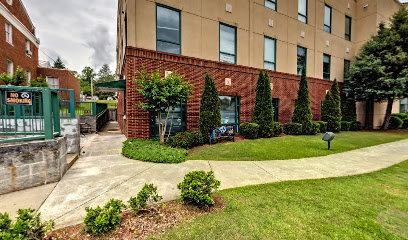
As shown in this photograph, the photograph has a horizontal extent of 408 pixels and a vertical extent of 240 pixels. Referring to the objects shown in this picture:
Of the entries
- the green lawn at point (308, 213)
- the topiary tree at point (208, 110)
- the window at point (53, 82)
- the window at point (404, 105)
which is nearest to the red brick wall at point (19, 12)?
the window at point (53, 82)

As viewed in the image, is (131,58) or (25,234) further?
(131,58)

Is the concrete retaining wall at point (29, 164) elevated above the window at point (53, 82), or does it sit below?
below

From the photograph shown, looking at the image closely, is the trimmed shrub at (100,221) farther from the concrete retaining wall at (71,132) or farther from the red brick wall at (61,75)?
the red brick wall at (61,75)

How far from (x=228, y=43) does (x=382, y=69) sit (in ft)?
45.5

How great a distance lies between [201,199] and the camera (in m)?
2.85

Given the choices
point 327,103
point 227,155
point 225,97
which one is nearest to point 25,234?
point 227,155

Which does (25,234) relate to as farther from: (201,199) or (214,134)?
(214,134)

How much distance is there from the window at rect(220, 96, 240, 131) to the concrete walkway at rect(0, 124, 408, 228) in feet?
17.6

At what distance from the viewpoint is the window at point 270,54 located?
12250 mm

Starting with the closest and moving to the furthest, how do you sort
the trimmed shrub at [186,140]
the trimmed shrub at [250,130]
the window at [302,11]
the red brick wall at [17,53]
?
the trimmed shrub at [186,140]
the trimmed shrub at [250,130]
the red brick wall at [17,53]
the window at [302,11]

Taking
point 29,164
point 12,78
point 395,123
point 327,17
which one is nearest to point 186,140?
point 29,164

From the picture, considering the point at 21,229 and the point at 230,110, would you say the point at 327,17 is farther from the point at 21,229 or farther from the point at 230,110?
the point at 21,229

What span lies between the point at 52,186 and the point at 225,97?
9052mm

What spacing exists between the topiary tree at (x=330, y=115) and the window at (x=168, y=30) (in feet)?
40.7
